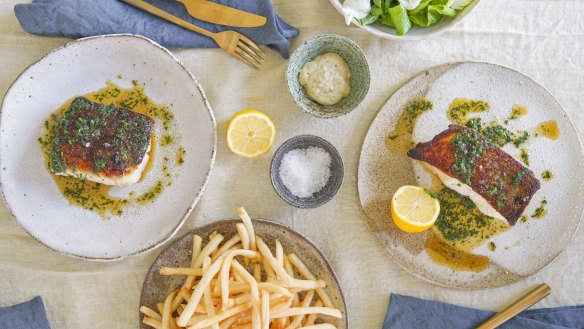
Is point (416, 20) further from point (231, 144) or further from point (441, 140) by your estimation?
point (231, 144)

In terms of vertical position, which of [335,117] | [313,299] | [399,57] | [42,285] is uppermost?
[399,57]

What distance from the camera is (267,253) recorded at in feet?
10.6

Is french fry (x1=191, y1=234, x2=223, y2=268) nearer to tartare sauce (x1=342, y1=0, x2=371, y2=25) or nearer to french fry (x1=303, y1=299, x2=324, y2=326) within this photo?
french fry (x1=303, y1=299, x2=324, y2=326)

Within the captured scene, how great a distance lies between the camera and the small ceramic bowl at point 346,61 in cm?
332

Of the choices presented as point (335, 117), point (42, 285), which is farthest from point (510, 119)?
point (42, 285)

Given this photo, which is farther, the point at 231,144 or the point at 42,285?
Answer: the point at 42,285

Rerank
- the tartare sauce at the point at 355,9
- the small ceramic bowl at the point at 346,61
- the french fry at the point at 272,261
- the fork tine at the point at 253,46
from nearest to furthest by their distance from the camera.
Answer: the french fry at the point at 272,261, the tartare sauce at the point at 355,9, the small ceramic bowl at the point at 346,61, the fork tine at the point at 253,46

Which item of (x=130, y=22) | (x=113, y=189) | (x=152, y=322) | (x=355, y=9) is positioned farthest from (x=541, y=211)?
(x=130, y=22)

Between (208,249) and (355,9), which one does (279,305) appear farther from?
(355,9)

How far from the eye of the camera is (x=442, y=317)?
11.4 ft

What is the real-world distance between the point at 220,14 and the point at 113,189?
123 centimetres

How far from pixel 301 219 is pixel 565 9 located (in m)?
2.10

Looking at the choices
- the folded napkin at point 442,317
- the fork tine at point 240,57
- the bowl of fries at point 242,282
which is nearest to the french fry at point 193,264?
the bowl of fries at point 242,282

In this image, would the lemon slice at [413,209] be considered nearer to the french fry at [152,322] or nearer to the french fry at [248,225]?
the french fry at [248,225]
